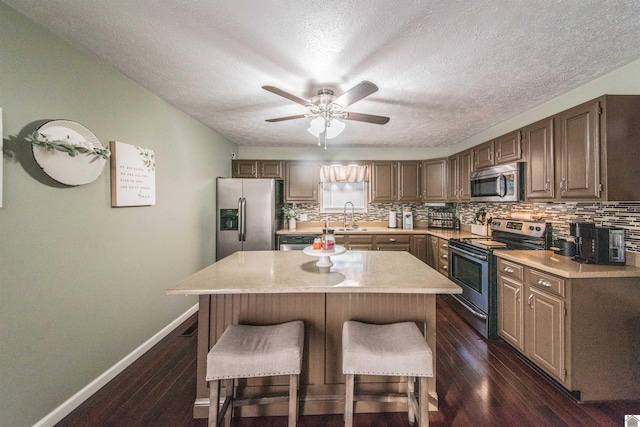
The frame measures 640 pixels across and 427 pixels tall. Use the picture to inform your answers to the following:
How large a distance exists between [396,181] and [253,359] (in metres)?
3.90

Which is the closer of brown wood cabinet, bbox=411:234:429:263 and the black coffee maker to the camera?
the black coffee maker

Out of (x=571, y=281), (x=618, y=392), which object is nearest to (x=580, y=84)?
(x=571, y=281)

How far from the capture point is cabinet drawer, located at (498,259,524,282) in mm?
2158

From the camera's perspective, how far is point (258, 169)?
4375 mm

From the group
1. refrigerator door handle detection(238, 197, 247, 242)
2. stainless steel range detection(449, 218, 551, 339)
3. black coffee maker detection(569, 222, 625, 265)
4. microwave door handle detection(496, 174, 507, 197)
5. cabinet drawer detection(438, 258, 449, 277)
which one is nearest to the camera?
black coffee maker detection(569, 222, 625, 265)

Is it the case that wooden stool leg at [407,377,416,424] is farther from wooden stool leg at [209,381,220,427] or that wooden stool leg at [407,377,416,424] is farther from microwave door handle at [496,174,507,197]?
microwave door handle at [496,174,507,197]

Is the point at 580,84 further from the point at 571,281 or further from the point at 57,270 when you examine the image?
the point at 57,270

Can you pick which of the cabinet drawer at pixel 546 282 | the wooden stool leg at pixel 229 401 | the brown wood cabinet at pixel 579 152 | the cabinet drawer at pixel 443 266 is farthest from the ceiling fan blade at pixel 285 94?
the cabinet drawer at pixel 443 266

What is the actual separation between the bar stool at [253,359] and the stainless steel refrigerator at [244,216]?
7.33 ft

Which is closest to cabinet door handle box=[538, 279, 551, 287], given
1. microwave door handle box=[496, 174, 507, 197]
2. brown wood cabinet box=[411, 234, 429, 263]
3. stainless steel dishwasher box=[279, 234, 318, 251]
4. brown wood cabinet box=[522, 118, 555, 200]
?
brown wood cabinet box=[522, 118, 555, 200]

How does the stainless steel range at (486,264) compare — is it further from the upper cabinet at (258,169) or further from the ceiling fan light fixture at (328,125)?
the upper cabinet at (258,169)

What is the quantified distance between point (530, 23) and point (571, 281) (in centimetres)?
172

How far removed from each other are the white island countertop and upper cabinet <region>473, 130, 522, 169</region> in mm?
Result: 1781

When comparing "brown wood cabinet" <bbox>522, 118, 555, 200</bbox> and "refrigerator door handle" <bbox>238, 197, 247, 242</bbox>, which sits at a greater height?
"brown wood cabinet" <bbox>522, 118, 555, 200</bbox>
